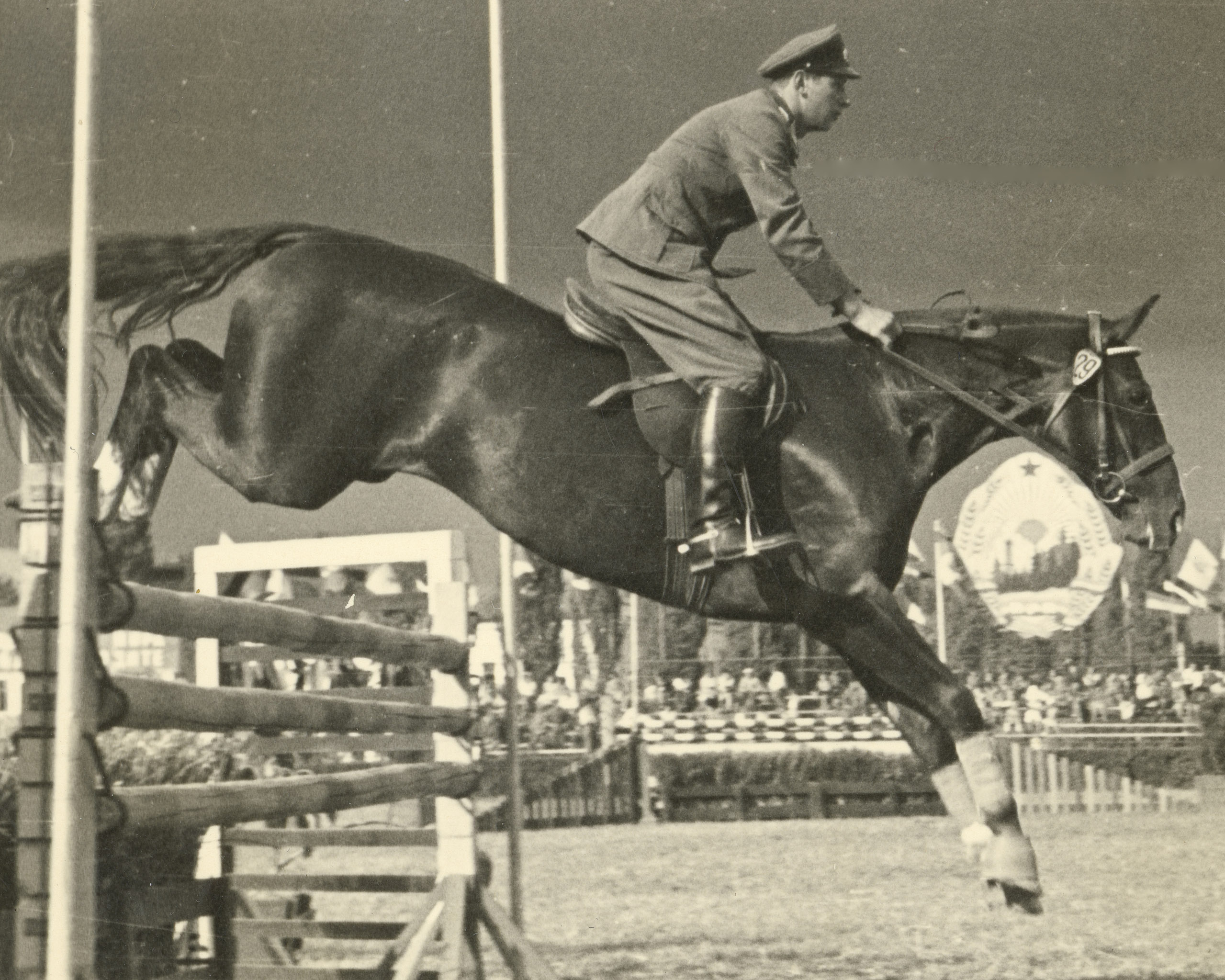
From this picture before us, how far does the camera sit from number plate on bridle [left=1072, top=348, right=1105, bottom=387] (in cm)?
360

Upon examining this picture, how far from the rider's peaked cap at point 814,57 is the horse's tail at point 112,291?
3.81 feet

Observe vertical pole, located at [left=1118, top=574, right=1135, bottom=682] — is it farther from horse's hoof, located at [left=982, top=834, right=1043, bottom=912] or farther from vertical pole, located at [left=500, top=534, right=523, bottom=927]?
vertical pole, located at [left=500, top=534, right=523, bottom=927]

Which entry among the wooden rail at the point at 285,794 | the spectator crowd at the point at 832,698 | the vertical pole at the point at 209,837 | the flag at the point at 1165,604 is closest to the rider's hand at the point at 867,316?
the wooden rail at the point at 285,794

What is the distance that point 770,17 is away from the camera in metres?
3.88

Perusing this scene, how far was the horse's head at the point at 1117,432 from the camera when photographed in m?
3.60

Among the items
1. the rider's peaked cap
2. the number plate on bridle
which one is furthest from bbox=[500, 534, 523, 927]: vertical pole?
the number plate on bridle

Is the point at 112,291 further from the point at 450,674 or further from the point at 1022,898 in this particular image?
the point at 1022,898

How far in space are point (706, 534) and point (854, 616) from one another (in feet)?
1.38

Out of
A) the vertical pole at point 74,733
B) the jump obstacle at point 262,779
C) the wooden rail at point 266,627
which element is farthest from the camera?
the wooden rail at point 266,627

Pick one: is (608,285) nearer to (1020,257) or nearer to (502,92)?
(502,92)

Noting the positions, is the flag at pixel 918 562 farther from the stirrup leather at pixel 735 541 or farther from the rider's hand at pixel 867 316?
the stirrup leather at pixel 735 541

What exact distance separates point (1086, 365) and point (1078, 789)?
460 cm

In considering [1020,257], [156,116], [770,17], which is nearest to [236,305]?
[156,116]

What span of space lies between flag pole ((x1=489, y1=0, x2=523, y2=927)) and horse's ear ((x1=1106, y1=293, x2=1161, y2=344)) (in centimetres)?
149
